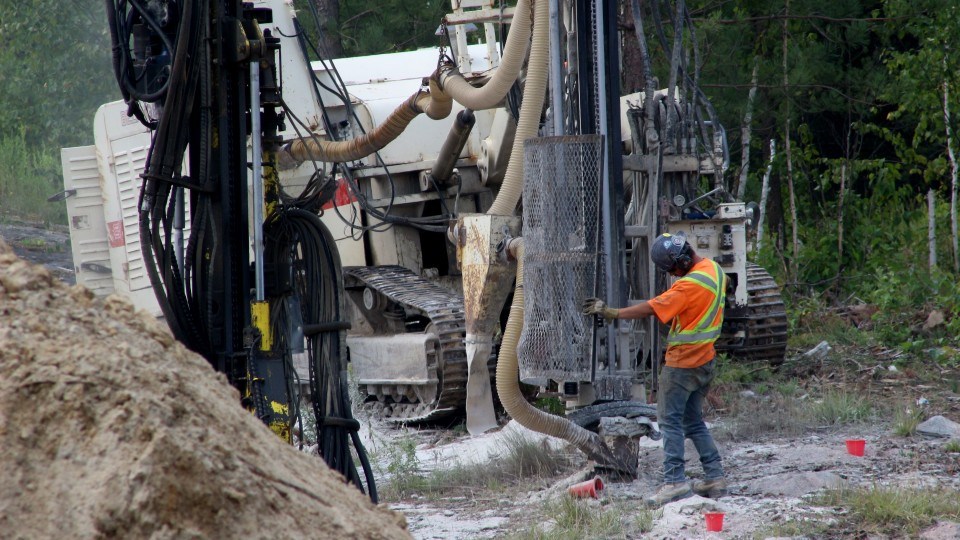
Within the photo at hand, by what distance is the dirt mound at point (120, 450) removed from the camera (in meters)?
2.84

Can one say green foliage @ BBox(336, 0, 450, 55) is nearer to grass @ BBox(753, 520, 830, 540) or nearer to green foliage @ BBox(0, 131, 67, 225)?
green foliage @ BBox(0, 131, 67, 225)

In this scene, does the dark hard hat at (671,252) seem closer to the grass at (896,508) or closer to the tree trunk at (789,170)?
the grass at (896,508)

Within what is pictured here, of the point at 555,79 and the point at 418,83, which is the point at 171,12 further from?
the point at 418,83

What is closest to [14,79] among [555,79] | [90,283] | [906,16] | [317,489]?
[90,283]

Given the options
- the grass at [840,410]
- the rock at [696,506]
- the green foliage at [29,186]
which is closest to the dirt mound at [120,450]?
the rock at [696,506]

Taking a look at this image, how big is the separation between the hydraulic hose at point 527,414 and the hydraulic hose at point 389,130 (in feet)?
6.42

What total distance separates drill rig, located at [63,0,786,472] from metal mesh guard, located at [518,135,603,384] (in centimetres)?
1

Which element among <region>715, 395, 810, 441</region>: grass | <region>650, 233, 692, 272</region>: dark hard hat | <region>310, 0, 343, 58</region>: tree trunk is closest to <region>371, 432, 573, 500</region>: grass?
<region>715, 395, 810, 441</region>: grass

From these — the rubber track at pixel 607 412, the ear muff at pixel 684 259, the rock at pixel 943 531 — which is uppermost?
the ear muff at pixel 684 259

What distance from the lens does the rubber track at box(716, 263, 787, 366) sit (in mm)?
10266

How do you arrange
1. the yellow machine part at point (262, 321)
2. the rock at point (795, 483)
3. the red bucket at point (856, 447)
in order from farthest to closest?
the red bucket at point (856, 447) < the rock at point (795, 483) < the yellow machine part at point (262, 321)

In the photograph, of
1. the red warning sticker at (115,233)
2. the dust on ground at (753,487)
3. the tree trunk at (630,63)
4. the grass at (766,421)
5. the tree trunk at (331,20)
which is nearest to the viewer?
the dust on ground at (753,487)

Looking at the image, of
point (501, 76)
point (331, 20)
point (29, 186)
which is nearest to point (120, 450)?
point (501, 76)

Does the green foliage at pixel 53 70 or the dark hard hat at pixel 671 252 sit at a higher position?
the green foliage at pixel 53 70
